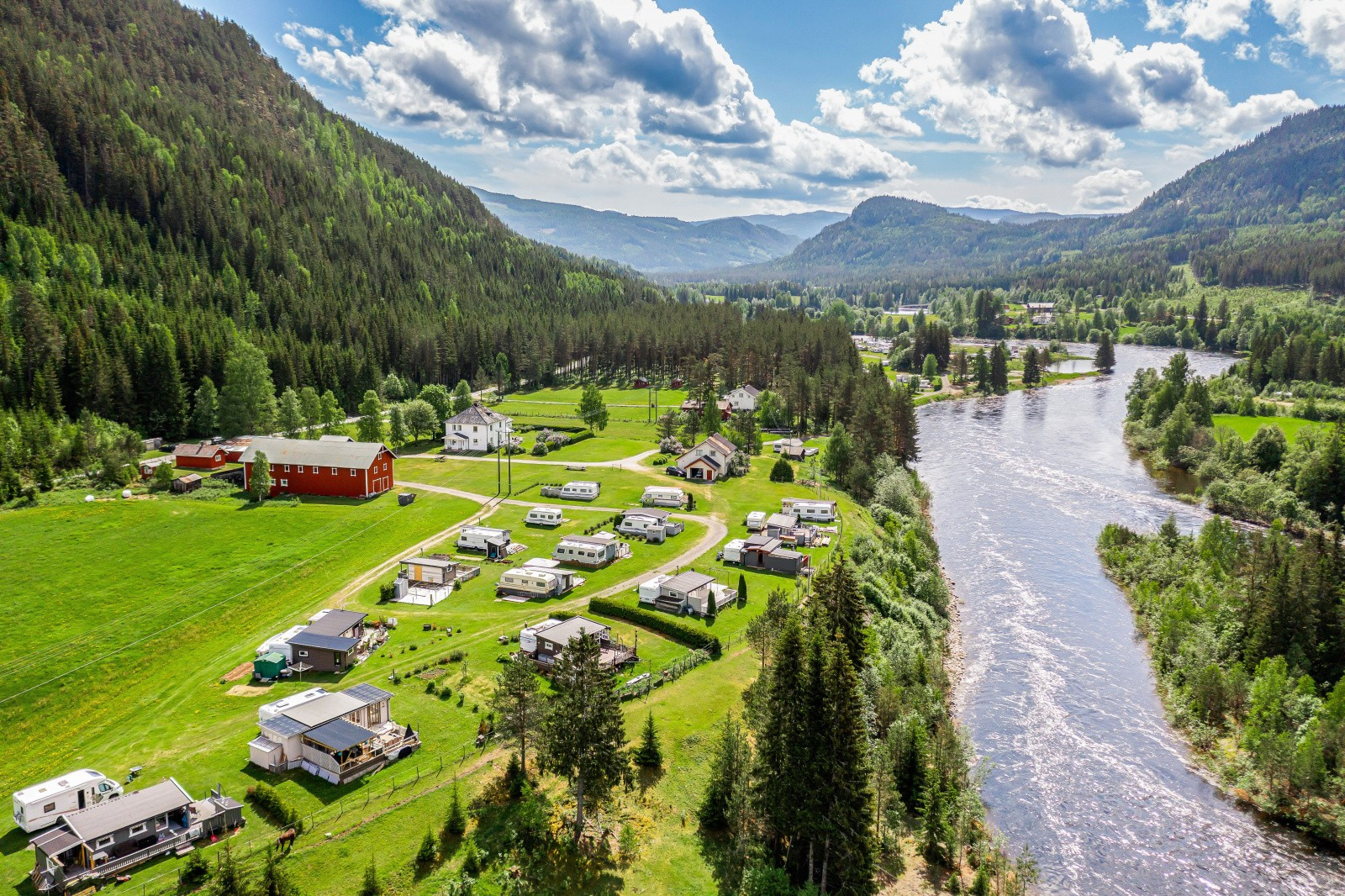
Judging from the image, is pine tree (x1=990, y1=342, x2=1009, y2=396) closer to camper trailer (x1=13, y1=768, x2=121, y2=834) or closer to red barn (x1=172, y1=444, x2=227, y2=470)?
red barn (x1=172, y1=444, x2=227, y2=470)

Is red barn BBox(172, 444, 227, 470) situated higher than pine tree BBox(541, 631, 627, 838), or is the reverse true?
red barn BBox(172, 444, 227, 470)

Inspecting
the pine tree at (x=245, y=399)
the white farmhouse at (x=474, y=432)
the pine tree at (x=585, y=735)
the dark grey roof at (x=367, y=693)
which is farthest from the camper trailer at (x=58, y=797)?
the white farmhouse at (x=474, y=432)

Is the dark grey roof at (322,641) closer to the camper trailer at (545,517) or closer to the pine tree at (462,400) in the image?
the camper trailer at (545,517)

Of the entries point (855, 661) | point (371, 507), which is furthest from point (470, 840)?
point (371, 507)

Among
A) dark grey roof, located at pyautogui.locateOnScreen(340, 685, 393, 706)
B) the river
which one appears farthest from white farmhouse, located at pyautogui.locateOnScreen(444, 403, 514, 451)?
dark grey roof, located at pyautogui.locateOnScreen(340, 685, 393, 706)

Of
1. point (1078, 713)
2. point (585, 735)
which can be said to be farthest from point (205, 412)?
point (1078, 713)

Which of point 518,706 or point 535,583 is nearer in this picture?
point 518,706

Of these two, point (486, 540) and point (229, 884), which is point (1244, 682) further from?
point (229, 884)
